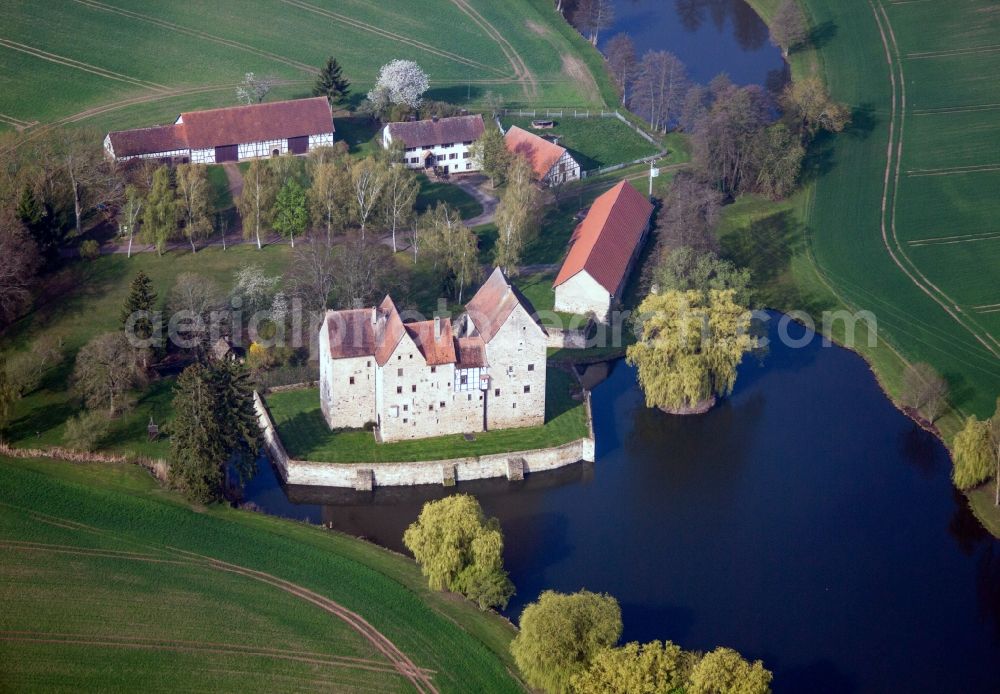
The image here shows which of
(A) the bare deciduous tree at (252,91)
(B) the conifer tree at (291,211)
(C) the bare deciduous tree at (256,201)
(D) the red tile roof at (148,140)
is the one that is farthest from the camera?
(A) the bare deciduous tree at (252,91)

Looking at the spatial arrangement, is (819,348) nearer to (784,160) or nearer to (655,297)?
(655,297)

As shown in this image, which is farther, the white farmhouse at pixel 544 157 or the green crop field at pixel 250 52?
the green crop field at pixel 250 52

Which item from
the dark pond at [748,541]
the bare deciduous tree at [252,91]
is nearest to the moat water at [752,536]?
the dark pond at [748,541]

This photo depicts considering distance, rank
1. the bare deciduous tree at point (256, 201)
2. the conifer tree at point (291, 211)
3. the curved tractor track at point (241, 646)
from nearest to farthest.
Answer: the curved tractor track at point (241, 646) < the conifer tree at point (291, 211) < the bare deciduous tree at point (256, 201)

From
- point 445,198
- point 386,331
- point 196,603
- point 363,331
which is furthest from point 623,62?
point 196,603

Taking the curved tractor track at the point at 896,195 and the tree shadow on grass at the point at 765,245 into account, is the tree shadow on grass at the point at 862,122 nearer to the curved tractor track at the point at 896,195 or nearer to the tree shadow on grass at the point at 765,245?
the curved tractor track at the point at 896,195

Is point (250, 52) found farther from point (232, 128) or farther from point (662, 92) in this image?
point (662, 92)
